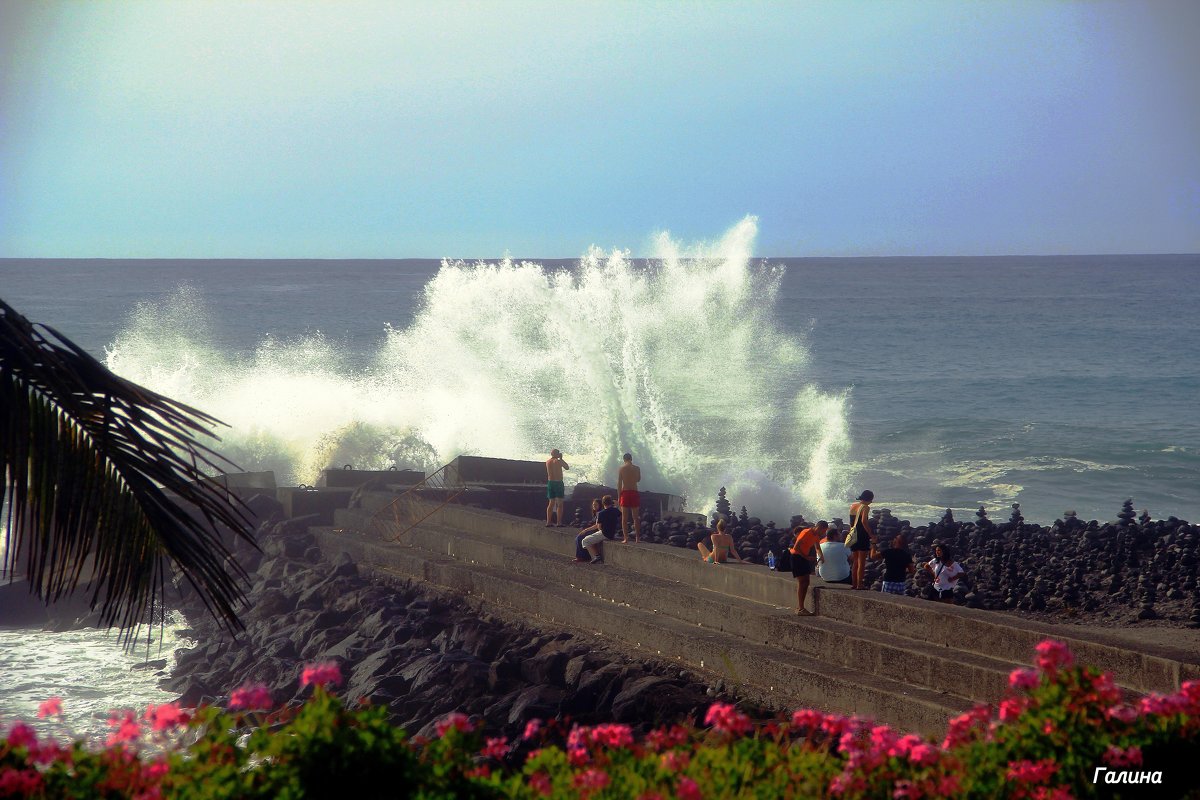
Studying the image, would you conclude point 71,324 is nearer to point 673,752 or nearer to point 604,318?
point 604,318

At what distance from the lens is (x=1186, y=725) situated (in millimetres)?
4566

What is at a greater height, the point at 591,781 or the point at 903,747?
the point at 903,747

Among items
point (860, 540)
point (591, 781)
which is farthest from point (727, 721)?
point (860, 540)

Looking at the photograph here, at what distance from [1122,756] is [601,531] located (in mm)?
11196

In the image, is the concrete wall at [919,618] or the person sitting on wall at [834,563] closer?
the concrete wall at [919,618]

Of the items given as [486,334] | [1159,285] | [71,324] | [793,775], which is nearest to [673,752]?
[793,775]

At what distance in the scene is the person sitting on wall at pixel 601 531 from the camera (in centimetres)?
1527

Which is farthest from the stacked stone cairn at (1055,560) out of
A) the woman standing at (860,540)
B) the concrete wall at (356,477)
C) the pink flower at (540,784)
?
the pink flower at (540,784)

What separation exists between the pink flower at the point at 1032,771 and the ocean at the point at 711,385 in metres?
13.3

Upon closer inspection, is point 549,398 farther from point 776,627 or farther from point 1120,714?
point 1120,714

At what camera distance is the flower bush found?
152 inches

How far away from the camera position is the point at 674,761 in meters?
4.33

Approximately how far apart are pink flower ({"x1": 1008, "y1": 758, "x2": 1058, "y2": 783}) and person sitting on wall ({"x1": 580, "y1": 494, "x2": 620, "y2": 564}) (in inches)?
436

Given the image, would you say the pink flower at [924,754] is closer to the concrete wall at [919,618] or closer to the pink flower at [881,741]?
the pink flower at [881,741]
